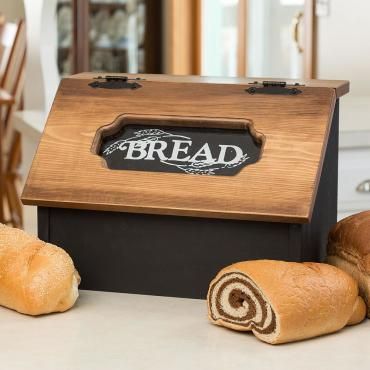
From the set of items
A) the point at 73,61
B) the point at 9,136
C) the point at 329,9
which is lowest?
the point at 9,136

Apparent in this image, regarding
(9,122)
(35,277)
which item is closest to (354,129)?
(35,277)

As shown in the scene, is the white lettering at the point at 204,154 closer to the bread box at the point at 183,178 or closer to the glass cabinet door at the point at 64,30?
the bread box at the point at 183,178

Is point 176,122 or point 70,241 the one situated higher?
point 176,122

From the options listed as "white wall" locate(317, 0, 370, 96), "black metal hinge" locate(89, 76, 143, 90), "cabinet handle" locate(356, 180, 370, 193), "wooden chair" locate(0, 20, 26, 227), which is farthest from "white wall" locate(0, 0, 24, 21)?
"black metal hinge" locate(89, 76, 143, 90)

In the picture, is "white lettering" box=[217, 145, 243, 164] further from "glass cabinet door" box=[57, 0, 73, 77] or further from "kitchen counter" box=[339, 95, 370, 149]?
"glass cabinet door" box=[57, 0, 73, 77]

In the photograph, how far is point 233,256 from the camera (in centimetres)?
120

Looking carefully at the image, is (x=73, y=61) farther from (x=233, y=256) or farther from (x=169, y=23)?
(x=233, y=256)

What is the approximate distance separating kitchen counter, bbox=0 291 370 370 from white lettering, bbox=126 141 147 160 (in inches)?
7.5

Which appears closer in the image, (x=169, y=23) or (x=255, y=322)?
(x=255, y=322)

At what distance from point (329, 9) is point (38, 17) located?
1.79 meters

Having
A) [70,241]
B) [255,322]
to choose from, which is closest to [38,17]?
[70,241]

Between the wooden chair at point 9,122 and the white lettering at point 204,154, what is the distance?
4.84m

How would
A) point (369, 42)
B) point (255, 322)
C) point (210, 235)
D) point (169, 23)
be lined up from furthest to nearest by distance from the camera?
point (169, 23), point (369, 42), point (210, 235), point (255, 322)

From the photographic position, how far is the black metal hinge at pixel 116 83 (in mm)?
1317
